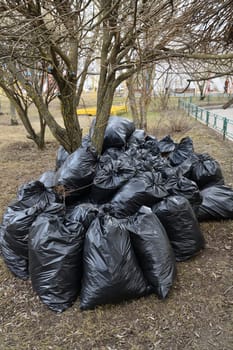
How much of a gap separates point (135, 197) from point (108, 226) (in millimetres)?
612

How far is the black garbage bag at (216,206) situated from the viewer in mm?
3480

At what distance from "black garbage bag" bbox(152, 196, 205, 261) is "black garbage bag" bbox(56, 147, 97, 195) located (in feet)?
2.48

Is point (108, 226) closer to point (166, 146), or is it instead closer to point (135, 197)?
point (135, 197)

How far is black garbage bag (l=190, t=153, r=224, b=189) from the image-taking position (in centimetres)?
378

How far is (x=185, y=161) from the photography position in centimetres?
402

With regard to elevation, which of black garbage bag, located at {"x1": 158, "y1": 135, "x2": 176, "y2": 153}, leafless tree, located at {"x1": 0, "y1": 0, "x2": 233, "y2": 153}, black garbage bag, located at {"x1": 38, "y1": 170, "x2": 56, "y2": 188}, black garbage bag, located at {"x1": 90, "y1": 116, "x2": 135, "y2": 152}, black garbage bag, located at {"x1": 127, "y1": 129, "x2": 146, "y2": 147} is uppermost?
leafless tree, located at {"x1": 0, "y1": 0, "x2": 233, "y2": 153}

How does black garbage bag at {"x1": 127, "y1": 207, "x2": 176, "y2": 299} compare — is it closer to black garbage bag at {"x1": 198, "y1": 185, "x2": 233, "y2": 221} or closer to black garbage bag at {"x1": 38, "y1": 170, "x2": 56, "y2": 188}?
black garbage bag at {"x1": 198, "y1": 185, "x2": 233, "y2": 221}

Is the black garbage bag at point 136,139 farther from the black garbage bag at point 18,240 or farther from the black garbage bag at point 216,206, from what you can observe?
the black garbage bag at point 18,240

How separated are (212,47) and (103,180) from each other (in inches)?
67.8

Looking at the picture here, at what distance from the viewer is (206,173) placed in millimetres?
3762

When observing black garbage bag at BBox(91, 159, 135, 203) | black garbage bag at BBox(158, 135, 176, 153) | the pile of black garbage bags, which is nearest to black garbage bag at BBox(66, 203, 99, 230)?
the pile of black garbage bags

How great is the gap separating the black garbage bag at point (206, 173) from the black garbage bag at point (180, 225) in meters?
1.02

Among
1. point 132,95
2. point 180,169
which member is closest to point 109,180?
point 180,169

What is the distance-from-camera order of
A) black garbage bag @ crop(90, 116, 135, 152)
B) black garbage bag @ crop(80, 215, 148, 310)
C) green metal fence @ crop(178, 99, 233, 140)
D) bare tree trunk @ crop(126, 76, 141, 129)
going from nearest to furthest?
black garbage bag @ crop(80, 215, 148, 310), black garbage bag @ crop(90, 116, 135, 152), bare tree trunk @ crop(126, 76, 141, 129), green metal fence @ crop(178, 99, 233, 140)
